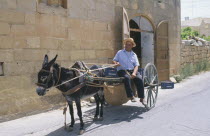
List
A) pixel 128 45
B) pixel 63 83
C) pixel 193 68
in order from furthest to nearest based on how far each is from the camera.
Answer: pixel 193 68 < pixel 128 45 < pixel 63 83

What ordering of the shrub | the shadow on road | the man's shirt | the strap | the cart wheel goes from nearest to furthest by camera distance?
the strap < the shadow on road < the man's shirt < the cart wheel < the shrub

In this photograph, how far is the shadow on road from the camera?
16.8 ft

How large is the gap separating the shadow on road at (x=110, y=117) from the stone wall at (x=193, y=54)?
814 cm

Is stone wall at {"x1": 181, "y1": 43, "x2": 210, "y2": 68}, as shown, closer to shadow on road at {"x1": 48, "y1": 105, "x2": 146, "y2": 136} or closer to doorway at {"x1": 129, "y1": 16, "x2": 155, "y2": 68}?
doorway at {"x1": 129, "y1": 16, "x2": 155, "y2": 68}

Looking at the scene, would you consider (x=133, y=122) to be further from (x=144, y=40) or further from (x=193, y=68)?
(x=193, y=68)

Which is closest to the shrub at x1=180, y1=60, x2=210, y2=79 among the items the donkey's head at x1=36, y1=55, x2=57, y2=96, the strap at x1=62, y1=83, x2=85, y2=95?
the strap at x1=62, y1=83, x2=85, y2=95

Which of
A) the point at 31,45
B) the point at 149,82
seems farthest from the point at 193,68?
the point at 31,45

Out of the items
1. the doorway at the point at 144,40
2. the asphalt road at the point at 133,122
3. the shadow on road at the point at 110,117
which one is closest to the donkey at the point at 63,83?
the shadow on road at the point at 110,117

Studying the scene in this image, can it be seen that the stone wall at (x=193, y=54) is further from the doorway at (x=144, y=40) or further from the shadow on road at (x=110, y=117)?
the shadow on road at (x=110, y=117)

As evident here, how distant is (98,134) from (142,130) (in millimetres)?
863

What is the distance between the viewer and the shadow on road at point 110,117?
202 inches

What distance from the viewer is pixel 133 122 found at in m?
5.54

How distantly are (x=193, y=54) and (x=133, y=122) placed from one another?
1153cm

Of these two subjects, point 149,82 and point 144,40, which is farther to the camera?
point 144,40
